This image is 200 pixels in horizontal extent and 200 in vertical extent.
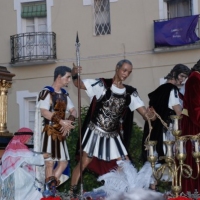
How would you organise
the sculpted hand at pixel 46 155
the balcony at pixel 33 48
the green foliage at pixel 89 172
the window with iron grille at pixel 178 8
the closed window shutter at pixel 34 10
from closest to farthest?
the sculpted hand at pixel 46 155 → the green foliage at pixel 89 172 → the window with iron grille at pixel 178 8 → the balcony at pixel 33 48 → the closed window shutter at pixel 34 10

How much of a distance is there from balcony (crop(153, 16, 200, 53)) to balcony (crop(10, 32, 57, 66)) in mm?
2691

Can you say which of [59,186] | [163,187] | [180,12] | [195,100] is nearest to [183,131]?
[195,100]

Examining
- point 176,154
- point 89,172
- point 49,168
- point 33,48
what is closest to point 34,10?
point 33,48

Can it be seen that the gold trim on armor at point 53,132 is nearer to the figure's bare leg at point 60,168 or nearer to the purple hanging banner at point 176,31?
the figure's bare leg at point 60,168

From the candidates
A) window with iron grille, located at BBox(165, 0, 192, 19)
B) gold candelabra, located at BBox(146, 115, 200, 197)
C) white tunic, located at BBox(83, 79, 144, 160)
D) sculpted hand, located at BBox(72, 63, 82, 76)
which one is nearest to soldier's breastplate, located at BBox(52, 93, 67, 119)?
white tunic, located at BBox(83, 79, 144, 160)

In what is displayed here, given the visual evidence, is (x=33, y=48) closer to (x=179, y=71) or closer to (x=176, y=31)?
(x=176, y=31)

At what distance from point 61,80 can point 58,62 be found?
Result: 8975 millimetres

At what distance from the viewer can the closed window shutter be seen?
1931cm

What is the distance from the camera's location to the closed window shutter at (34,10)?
63.4 ft

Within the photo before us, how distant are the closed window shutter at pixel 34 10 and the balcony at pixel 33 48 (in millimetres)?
590

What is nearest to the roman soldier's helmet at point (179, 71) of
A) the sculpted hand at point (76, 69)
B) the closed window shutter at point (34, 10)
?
the sculpted hand at point (76, 69)

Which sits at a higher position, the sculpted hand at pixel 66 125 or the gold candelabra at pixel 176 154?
the sculpted hand at pixel 66 125

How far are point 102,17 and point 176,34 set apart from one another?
2.17 m

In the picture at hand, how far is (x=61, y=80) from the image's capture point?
9953 mm
